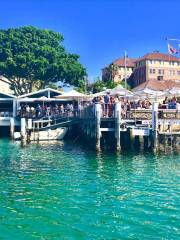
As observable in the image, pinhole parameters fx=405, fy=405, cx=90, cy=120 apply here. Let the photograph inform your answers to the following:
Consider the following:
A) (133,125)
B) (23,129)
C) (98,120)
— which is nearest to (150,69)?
(23,129)

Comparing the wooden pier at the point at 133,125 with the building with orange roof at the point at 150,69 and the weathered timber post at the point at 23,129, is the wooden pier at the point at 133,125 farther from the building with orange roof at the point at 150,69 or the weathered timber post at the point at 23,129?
the building with orange roof at the point at 150,69

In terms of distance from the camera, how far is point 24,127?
37.1 metres

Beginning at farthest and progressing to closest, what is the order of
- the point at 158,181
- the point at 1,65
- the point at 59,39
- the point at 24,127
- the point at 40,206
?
1. the point at 59,39
2. the point at 1,65
3. the point at 24,127
4. the point at 158,181
5. the point at 40,206

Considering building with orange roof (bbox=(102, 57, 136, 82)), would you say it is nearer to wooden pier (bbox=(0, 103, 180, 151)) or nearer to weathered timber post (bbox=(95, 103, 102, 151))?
wooden pier (bbox=(0, 103, 180, 151))

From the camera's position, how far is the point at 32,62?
65.9m

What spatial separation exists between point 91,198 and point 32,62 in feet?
175

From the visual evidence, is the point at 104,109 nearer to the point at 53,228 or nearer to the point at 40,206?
the point at 40,206

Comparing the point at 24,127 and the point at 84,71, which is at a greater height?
the point at 84,71

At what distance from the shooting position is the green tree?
66.0 meters

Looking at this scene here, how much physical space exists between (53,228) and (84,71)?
2346 inches

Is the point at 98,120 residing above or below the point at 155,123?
above

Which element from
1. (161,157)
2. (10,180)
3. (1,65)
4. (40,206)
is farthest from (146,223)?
(1,65)

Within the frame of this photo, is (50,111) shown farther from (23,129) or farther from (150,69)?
(150,69)

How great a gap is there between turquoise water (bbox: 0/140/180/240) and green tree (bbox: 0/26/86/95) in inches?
1685
